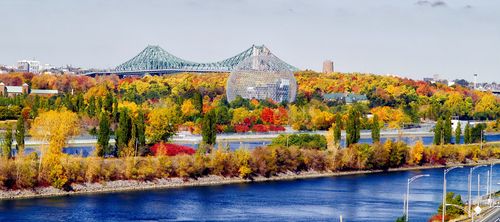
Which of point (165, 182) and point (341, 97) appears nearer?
point (165, 182)

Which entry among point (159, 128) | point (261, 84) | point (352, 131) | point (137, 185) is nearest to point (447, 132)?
point (352, 131)

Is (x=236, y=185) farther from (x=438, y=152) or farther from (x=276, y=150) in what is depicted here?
(x=438, y=152)

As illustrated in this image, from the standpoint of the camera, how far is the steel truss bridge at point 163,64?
12206 centimetres

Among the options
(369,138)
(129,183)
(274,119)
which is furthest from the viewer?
(274,119)

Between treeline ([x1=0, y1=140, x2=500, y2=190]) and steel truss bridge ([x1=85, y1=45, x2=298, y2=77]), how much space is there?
210ft

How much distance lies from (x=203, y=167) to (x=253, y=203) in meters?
6.66

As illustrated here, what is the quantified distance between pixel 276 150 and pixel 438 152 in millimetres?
10931

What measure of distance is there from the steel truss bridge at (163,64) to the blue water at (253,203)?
73.7m

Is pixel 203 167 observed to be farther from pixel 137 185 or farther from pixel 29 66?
pixel 29 66

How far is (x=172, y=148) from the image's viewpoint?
149ft

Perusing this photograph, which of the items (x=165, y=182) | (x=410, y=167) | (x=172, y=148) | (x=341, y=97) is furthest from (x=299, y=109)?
(x=165, y=182)

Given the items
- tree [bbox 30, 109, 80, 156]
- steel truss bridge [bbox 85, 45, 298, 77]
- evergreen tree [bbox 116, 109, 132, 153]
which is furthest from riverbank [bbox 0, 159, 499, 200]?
steel truss bridge [bbox 85, 45, 298, 77]

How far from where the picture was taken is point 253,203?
35.5 metres

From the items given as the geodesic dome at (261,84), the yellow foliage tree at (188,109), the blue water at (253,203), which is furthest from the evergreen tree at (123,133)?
the geodesic dome at (261,84)
